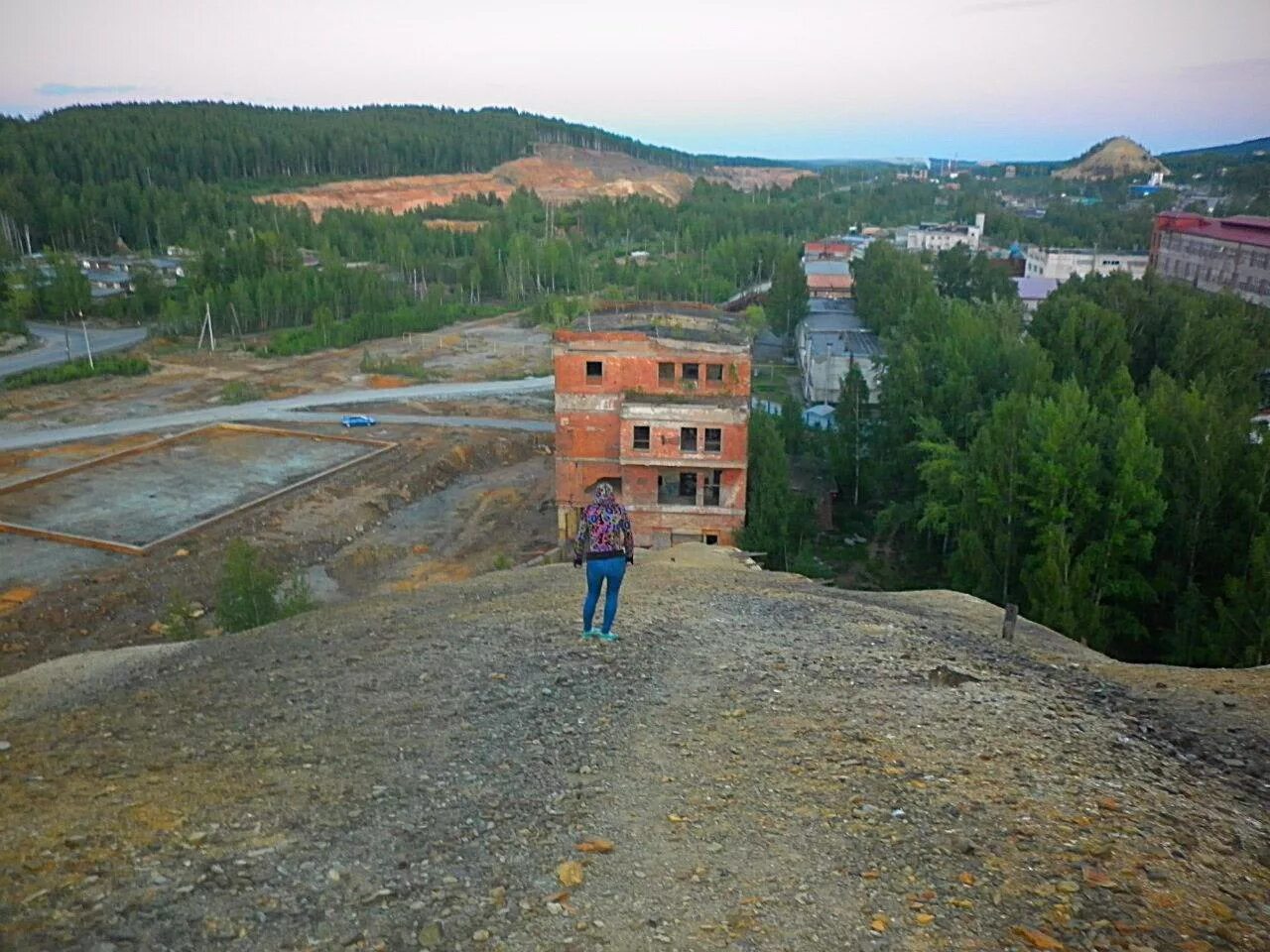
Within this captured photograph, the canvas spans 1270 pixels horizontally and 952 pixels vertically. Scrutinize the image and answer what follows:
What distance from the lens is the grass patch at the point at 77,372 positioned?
50.8 meters

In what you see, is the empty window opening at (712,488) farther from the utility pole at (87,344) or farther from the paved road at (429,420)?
the utility pole at (87,344)

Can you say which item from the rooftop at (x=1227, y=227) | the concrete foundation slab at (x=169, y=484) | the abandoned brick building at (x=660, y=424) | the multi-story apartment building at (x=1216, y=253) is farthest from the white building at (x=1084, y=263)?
the abandoned brick building at (x=660, y=424)

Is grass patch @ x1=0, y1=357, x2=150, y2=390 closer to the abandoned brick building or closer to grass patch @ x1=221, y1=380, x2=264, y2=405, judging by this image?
grass patch @ x1=221, y1=380, x2=264, y2=405

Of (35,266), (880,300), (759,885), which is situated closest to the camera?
(759,885)

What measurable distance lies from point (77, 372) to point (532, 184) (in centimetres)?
9786

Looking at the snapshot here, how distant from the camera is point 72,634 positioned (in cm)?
2338

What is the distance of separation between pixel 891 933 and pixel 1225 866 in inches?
104

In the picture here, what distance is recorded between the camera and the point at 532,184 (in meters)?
142

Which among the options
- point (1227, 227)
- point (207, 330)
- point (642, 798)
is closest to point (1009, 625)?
point (642, 798)

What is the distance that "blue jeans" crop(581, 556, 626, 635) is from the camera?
1045cm

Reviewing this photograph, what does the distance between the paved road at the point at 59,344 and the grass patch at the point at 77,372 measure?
1.98 m

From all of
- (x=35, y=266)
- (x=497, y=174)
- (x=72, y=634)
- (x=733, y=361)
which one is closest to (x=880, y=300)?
(x=733, y=361)

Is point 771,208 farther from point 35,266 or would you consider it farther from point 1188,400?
point 1188,400

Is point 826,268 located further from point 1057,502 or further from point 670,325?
point 1057,502
